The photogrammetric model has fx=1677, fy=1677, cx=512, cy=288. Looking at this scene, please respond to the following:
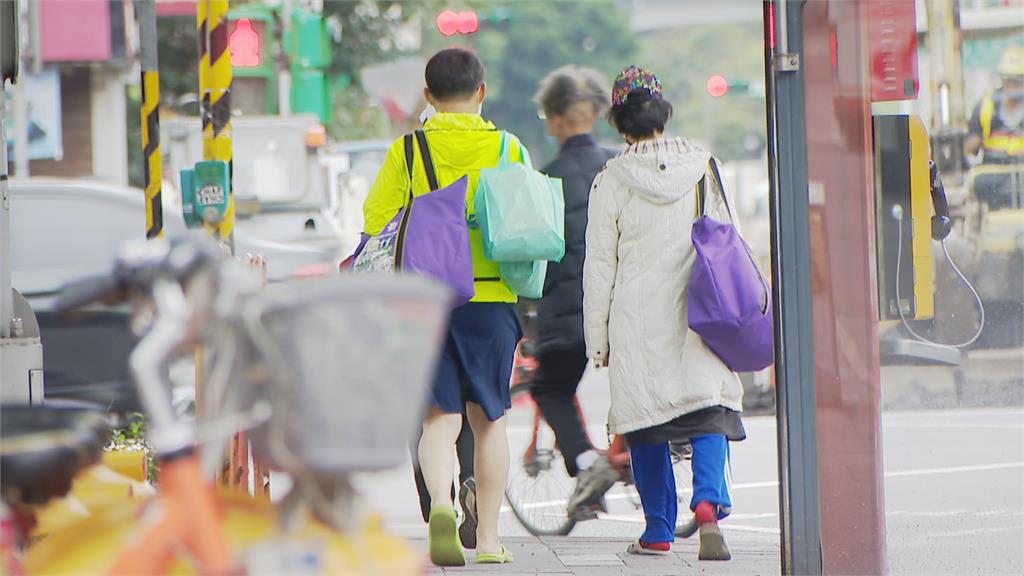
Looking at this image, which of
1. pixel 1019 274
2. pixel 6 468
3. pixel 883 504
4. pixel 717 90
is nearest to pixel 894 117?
pixel 1019 274

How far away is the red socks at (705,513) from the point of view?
6.57 metres

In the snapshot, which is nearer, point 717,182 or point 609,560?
point 717,182

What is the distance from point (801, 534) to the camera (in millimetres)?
5559

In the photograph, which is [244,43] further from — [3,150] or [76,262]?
[3,150]

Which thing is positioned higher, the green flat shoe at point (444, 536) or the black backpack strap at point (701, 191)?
the black backpack strap at point (701, 191)

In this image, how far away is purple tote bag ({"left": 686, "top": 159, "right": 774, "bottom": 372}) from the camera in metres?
6.29

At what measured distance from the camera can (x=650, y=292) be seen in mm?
6504

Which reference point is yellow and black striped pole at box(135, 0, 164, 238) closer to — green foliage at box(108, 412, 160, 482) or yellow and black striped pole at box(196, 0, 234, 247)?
yellow and black striped pole at box(196, 0, 234, 247)

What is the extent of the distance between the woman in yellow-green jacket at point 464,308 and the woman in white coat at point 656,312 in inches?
17.9

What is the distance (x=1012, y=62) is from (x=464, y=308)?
223 centimetres

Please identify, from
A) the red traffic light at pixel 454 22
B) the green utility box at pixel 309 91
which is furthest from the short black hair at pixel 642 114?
the red traffic light at pixel 454 22

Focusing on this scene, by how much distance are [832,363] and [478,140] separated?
5.22 ft

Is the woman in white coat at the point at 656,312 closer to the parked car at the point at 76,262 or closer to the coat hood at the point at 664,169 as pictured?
the coat hood at the point at 664,169

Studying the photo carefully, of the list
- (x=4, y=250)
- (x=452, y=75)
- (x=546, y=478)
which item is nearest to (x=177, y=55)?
(x=546, y=478)
